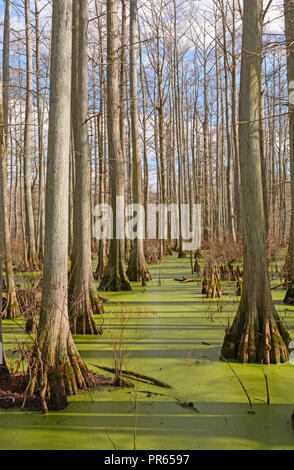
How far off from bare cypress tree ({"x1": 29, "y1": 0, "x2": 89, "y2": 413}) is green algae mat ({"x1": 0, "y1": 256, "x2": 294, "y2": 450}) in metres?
0.25

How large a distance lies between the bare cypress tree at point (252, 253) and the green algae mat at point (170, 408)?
20 centimetres

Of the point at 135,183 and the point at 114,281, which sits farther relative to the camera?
the point at 135,183

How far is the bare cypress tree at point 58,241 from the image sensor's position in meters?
3.46

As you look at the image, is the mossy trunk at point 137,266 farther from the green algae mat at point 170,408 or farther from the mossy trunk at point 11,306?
the green algae mat at point 170,408

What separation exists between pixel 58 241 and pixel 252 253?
2.05 metres

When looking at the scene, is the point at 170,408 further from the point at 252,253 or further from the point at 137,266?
the point at 137,266

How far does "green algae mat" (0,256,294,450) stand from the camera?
269 cm

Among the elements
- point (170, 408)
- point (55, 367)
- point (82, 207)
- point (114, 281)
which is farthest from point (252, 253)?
point (114, 281)

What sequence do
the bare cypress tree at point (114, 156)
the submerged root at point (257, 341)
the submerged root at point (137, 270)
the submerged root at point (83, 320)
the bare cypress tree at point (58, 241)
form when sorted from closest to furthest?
the bare cypress tree at point (58, 241)
the submerged root at point (257, 341)
the submerged root at point (83, 320)
the bare cypress tree at point (114, 156)
the submerged root at point (137, 270)

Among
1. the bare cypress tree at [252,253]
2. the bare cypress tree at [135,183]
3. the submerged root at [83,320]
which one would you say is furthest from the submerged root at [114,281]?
the bare cypress tree at [252,253]

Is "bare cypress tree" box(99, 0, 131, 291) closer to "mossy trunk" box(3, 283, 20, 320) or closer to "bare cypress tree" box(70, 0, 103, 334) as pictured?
"bare cypress tree" box(70, 0, 103, 334)

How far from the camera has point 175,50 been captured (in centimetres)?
1695

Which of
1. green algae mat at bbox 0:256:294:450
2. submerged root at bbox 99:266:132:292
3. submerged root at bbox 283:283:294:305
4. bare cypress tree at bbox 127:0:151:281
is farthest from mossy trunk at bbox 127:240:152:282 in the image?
green algae mat at bbox 0:256:294:450

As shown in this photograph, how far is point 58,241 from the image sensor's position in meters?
3.59
